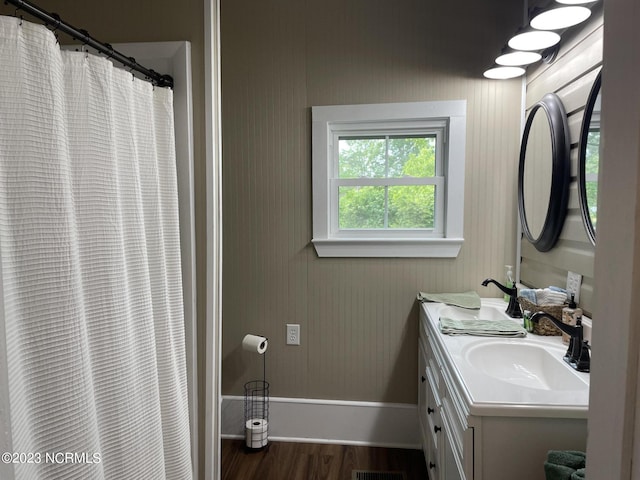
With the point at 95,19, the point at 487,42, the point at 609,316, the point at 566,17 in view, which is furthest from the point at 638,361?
the point at 487,42

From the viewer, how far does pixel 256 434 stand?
217cm

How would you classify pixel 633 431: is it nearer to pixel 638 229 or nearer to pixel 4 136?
pixel 638 229

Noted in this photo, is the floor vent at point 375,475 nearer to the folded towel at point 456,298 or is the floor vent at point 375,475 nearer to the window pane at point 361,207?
the folded towel at point 456,298

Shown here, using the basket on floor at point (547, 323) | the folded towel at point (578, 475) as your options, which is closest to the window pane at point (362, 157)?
the basket on floor at point (547, 323)

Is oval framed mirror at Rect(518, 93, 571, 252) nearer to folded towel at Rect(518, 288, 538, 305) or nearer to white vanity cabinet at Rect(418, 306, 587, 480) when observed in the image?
folded towel at Rect(518, 288, 538, 305)

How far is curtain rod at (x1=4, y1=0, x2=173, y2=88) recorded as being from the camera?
2.90 feet

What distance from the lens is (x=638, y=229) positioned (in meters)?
0.40

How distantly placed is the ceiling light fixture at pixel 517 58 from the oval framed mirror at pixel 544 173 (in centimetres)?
19

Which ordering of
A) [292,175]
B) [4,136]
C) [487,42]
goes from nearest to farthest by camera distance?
[4,136]
[487,42]
[292,175]

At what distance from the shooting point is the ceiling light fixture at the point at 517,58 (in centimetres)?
172

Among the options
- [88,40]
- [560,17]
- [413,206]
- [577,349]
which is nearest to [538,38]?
[560,17]

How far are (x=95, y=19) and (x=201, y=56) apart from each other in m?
0.45

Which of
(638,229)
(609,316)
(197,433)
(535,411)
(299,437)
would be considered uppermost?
(638,229)

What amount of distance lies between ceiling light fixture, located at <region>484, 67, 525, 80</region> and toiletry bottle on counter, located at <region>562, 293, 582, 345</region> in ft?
3.78
